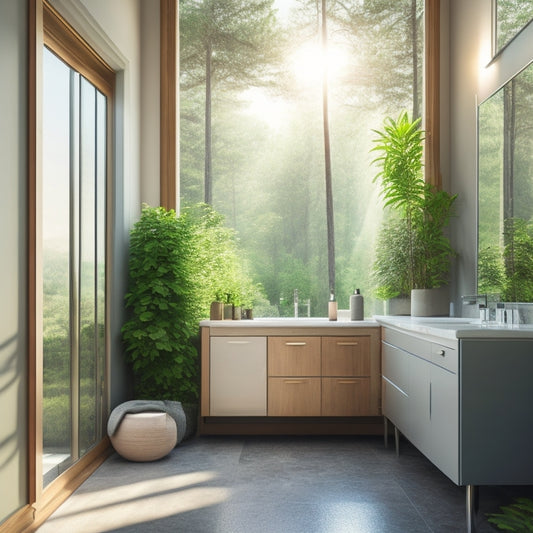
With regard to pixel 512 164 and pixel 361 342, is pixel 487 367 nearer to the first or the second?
pixel 512 164

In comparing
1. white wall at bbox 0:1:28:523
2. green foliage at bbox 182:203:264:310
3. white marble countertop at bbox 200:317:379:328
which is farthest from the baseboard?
white wall at bbox 0:1:28:523

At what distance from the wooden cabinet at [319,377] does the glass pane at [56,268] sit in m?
1.56

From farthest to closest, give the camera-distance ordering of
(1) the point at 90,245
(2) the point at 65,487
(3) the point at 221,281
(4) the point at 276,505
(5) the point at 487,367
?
(3) the point at 221,281
(1) the point at 90,245
(2) the point at 65,487
(4) the point at 276,505
(5) the point at 487,367

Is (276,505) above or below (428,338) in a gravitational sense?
below

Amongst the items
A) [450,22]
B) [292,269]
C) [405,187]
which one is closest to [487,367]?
[405,187]

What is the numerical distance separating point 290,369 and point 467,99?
7.68 ft

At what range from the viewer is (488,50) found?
13.6 feet

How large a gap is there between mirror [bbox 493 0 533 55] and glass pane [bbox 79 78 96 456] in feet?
8.47

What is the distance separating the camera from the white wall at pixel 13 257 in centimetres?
262

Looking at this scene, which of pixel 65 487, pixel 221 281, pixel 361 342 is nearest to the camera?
pixel 65 487

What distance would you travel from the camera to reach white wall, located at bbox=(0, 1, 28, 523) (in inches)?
103

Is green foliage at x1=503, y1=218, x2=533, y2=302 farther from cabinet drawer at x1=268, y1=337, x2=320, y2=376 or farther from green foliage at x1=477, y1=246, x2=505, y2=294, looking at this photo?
cabinet drawer at x1=268, y1=337, x2=320, y2=376

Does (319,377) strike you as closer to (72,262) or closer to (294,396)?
(294,396)

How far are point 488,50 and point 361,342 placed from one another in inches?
85.0
